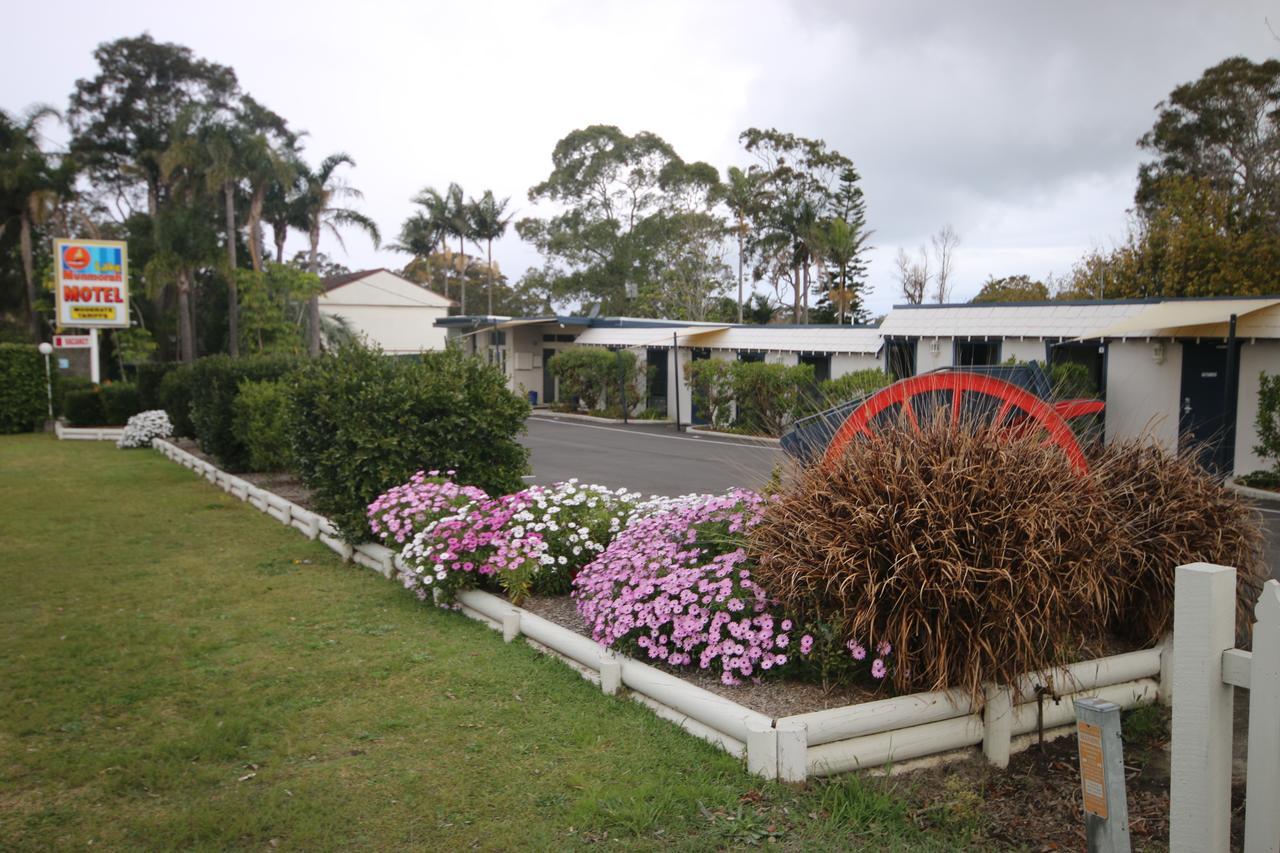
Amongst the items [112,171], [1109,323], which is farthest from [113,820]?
[112,171]

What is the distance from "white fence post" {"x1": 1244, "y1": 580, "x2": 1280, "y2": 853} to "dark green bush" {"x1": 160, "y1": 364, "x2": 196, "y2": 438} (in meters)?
20.3

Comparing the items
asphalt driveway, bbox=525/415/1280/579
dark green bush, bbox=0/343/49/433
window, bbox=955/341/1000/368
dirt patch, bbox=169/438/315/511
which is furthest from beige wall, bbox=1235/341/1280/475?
dark green bush, bbox=0/343/49/433

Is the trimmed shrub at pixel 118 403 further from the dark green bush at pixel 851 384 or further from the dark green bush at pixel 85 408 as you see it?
the dark green bush at pixel 851 384

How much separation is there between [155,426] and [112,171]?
36051 mm

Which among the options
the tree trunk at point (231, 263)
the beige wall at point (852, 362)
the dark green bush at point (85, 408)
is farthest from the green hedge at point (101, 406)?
the beige wall at point (852, 362)

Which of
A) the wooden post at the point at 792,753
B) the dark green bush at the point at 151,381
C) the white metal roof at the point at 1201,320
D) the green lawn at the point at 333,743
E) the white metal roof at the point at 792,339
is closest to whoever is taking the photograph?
the green lawn at the point at 333,743

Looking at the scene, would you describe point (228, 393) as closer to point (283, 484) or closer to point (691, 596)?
point (283, 484)

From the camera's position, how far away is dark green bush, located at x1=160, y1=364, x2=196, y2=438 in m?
20.4

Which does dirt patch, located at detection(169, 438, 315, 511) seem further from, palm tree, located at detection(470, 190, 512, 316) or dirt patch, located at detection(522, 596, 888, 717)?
palm tree, located at detection(470, 190, 512, 316)

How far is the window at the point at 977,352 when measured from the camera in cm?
2023

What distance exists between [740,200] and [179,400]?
107ft

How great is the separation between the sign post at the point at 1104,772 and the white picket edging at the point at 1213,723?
244 millimetres

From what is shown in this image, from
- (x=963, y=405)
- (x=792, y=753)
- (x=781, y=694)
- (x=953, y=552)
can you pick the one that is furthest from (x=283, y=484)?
(x=953, y=552)

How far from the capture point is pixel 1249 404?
15.6 metres
